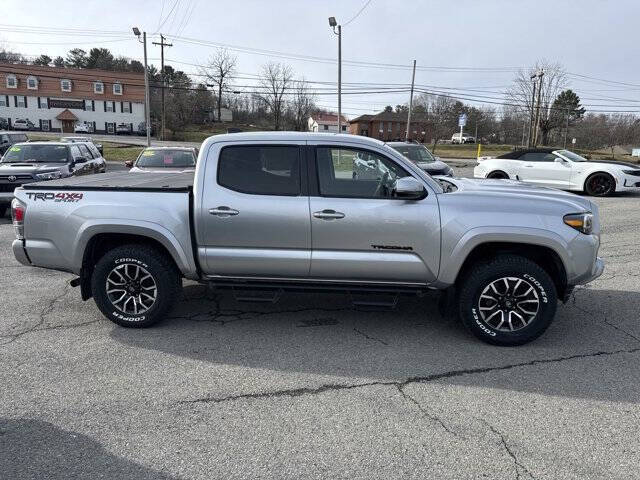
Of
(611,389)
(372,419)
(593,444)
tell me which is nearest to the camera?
(593,444)

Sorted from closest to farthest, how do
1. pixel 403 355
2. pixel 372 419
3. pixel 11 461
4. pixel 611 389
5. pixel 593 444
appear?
pixel 11 461 < pixel 593 444 < pixel 372 419 < pixel 611 389 < pixel 403 355

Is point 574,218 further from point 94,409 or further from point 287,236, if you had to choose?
point 94,409

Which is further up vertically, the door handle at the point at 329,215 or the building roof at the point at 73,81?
the building roof at the point at 73,81

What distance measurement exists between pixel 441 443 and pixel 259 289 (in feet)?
7.38

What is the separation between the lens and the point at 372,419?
324 cm

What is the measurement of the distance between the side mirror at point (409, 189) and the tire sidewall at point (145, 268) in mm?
2286

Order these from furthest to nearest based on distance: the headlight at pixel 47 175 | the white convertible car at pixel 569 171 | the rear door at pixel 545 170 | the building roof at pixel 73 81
A: 1. the building roof at pixel 73 81
2. the rear door at pixel 545 170
3. the white convertible car at pixel 569 171
4. the headlight at pixel 47 175

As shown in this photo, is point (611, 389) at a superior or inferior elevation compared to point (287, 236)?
inferior

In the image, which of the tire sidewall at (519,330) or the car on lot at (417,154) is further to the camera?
the car on lot at (417,154)

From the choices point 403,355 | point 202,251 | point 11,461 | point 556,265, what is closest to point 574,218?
point 556,265

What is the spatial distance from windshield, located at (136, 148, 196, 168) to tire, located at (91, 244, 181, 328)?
8.10 meters

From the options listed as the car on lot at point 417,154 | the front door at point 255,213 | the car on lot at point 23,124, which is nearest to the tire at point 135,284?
the front door at point 255,213

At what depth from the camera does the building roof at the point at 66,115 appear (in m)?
75.6

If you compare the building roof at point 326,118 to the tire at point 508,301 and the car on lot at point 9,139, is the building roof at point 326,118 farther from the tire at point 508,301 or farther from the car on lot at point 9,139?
the tire at point 508,301
